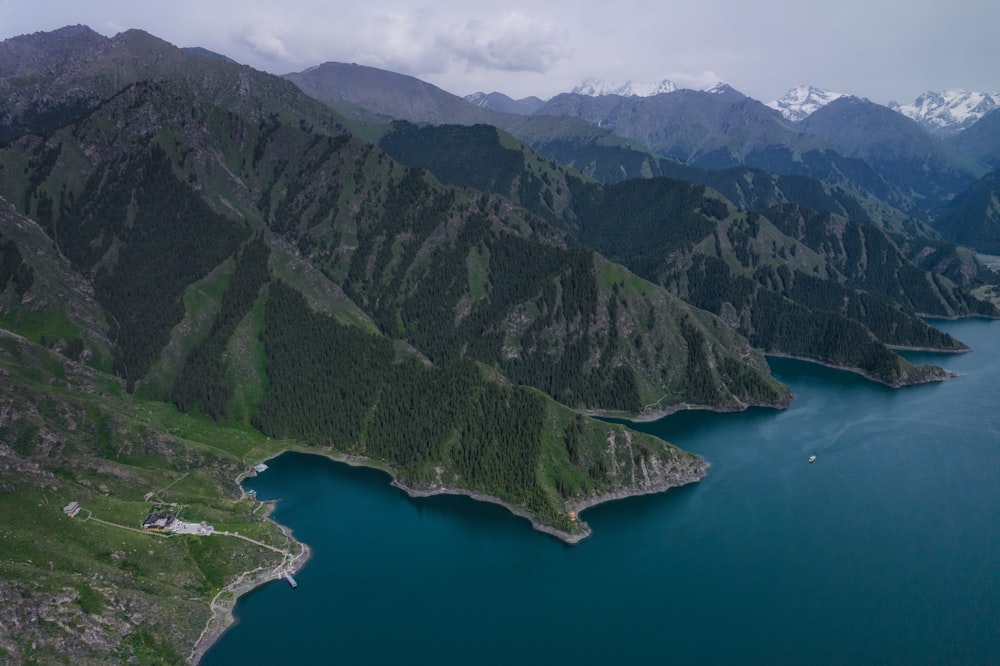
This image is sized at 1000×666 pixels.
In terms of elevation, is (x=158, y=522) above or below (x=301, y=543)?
above

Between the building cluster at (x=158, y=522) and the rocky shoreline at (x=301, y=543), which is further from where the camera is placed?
the building cluster at (x=158, y=522)

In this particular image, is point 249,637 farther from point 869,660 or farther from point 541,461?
point 869,660

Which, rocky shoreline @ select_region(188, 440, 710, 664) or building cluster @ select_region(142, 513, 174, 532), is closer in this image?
rocky shoreline @ select_region(188, 440, 710, 664)

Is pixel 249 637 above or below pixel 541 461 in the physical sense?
below

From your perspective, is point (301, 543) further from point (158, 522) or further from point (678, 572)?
point (678, 572)

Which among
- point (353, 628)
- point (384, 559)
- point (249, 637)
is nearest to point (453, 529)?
point (384, 559)

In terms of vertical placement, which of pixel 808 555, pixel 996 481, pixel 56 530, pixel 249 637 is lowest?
pixel 249 637

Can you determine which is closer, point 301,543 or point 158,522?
point 158,522


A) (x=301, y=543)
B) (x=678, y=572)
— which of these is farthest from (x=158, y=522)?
(x=678, y=572)
